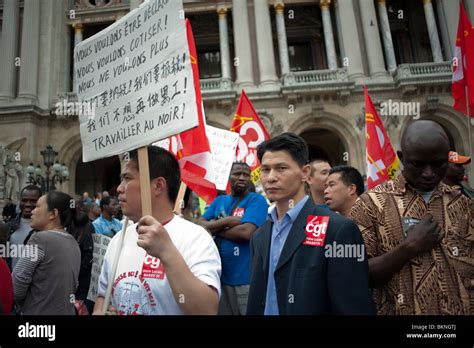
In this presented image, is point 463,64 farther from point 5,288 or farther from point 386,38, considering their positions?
point 386,38

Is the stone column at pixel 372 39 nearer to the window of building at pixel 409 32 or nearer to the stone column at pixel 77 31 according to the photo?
the window of building at pixel 409 32

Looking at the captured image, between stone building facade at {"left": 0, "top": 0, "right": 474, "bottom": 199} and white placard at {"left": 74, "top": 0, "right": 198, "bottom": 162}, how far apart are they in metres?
17.3

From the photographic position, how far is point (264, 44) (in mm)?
20875

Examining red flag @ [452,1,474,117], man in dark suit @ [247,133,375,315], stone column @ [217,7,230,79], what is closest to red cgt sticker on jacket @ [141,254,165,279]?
man in dark suit @ [247,133,375,315]

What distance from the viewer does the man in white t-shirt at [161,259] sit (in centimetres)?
182

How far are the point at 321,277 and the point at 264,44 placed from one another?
20253 mm

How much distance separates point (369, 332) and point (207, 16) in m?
24.6

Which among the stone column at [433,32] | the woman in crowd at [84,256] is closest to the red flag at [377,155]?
the woman in crowd at [84,256]

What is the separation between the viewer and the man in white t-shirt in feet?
5.98

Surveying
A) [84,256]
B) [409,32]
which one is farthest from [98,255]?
[409,32]

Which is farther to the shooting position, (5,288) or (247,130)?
(247,130)

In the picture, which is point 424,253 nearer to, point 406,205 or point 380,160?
point 406,205

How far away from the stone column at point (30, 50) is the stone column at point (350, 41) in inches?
630

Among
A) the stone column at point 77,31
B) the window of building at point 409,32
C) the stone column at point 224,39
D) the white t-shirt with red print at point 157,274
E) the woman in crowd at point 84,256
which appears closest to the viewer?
the white t-shirt with red print at point 157,274
